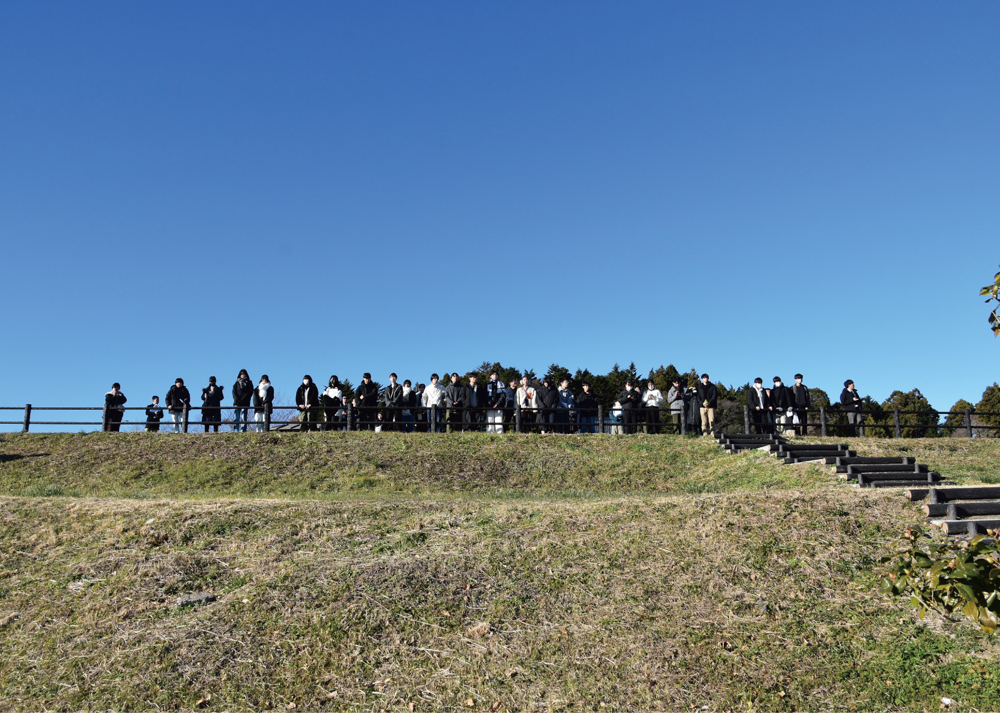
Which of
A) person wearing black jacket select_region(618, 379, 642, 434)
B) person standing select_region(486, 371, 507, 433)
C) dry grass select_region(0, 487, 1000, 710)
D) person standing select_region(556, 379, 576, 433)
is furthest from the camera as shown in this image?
person wearing black jacket select_region(618, 379, 642, 434)

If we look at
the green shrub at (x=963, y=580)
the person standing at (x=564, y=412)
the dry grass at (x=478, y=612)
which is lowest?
the dry grass at (x=478, y=612)

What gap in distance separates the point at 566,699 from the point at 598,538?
3729 mm

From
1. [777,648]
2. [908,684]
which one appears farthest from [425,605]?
[908,684]

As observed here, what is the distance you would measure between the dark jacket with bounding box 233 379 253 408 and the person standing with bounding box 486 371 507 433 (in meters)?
6.96

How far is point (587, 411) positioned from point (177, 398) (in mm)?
12115

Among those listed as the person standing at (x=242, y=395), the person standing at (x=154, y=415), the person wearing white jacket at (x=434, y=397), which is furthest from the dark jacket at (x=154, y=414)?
the person wearing white jacket at (x=434, y=397)

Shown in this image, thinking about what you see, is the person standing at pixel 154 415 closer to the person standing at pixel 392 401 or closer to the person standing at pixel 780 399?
the person standing at pixel 392 401

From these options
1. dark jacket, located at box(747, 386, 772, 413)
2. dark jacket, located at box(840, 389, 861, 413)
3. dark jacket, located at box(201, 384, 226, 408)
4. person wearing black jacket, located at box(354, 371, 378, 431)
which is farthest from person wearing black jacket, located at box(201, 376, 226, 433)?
dark jacket, located at box(840, 389, 861, 413)

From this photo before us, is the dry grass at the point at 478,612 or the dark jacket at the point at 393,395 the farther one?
the dark jacket at the point at 393,395

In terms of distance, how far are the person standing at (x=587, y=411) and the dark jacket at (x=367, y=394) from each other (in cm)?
547

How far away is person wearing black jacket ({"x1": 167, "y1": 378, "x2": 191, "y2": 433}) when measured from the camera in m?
23.2

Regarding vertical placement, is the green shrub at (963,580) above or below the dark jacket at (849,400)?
below

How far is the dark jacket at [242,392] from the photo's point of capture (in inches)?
906

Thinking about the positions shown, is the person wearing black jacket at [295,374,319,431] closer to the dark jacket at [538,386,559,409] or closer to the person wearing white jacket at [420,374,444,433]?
the person wearing white jacket at [420,374,444,433]
